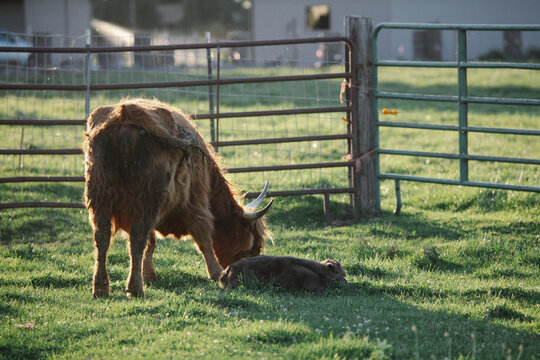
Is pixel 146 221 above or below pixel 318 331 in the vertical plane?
above

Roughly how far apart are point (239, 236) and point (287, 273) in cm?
93

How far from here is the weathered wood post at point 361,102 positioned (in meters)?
8.58

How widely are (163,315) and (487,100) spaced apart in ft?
15.6

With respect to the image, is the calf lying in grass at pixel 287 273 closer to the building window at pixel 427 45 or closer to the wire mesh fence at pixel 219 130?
the wire mesh fence at pixel 219 130

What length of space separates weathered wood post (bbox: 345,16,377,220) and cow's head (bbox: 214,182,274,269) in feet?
7.76

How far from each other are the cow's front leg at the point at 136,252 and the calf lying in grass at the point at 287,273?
79 centimetres

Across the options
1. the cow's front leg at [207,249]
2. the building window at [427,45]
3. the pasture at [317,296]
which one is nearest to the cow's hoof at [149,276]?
the pasture at [317,296]

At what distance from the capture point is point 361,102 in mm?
8609

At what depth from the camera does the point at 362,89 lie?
859cm

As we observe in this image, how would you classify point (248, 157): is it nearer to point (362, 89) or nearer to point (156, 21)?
point (362, 89)

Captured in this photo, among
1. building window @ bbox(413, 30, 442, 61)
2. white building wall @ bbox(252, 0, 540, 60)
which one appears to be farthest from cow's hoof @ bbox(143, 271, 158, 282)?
building window @ bbox(413, 30, 442, 61)

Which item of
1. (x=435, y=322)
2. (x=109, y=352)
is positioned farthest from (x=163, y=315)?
(x=435, y=322)

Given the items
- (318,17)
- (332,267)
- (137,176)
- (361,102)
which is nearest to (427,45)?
(318,17)

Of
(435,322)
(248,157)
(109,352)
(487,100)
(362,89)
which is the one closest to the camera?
(109,352)
